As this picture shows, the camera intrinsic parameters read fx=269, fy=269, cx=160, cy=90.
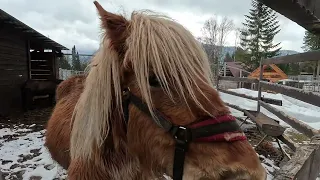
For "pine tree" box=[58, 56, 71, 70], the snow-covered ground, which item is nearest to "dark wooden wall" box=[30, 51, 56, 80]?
"pine tree" box=[58, 56, 71, 70]

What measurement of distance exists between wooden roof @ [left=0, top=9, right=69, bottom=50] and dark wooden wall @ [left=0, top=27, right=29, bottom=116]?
0.32m

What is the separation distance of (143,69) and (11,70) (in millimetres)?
10133

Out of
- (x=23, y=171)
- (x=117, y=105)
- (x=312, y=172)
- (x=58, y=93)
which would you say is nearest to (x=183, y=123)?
(x=117, y=105)

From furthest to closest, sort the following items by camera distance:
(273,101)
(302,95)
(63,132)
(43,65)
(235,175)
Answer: (43,65) < (273,101) < (302,95) < (63,132) < (235,175)

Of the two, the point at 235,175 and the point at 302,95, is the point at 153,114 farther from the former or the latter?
the point at 302,95

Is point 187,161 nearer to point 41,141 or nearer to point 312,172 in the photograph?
point 312,172

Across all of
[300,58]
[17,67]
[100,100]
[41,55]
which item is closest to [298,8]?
[100,100]

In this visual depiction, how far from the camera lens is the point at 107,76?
1.41 meters

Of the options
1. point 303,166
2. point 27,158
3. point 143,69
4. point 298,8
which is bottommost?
point 27,158

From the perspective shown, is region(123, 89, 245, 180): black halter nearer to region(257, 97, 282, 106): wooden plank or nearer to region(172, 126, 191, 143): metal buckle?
region(172, 126, 191, 143): metal buckle

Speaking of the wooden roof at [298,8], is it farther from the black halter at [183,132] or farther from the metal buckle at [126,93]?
the metal buckle at [126,93]

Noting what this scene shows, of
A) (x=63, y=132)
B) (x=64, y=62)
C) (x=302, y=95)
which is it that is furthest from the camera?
(x=64, y=62)

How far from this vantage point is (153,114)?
123 cm

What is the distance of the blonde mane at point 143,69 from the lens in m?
1.23
